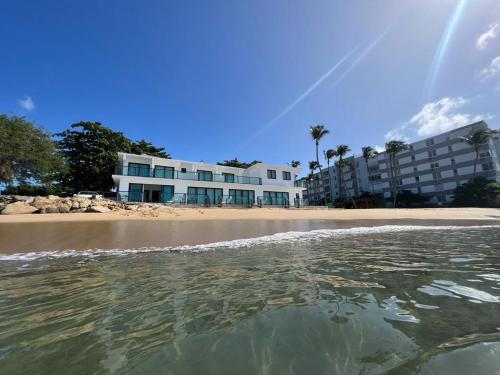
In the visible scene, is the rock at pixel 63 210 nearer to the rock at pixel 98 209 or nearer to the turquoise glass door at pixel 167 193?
the rock at pixel 98 209

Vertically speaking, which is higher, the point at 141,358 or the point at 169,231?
the point at 169,231

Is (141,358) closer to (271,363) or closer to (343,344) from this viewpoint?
(271,363)

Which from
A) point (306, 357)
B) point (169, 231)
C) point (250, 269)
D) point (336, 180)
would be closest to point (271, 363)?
point (306, 357)

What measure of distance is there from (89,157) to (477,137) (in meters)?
65.9

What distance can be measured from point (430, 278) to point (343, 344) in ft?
8.77

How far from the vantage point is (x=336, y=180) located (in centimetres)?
8331

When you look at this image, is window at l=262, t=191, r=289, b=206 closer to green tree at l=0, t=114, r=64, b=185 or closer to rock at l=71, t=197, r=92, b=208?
rock at l=71, t=197, r=92, b=208

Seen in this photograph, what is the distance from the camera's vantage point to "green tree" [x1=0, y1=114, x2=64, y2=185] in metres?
19.3

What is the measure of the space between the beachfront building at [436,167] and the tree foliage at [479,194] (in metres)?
8.22

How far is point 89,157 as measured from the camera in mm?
32125

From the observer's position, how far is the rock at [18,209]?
635 inches

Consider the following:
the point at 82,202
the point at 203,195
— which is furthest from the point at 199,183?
the point at 82,202

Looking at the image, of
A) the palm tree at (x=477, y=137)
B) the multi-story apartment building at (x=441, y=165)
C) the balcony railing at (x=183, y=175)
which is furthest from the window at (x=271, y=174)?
the palm tree at (x=477, y=137)

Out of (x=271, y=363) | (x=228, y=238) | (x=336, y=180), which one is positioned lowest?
(x=271, y=363)
